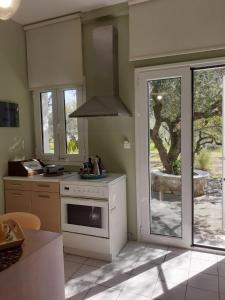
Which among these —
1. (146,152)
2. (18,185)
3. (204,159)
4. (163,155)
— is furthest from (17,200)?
(204,159)

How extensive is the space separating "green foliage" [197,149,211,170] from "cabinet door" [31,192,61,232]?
1844 millimetres

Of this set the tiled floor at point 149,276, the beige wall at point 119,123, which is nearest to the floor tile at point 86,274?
the tiled floor at point 149,276

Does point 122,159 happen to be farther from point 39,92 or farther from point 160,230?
point 39,92

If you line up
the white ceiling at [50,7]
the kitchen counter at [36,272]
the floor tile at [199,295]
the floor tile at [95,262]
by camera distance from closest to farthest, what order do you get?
the kitchen counter at [36,272] → the floor tile at [199,295] → the floor tile at [95,262] → the white ceiling at [50,7]

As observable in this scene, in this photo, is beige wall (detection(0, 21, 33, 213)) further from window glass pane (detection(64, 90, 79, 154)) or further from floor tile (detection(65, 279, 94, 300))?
floor tile (detection(65, 279, 94, 300))

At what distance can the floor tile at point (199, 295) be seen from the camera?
7.35 feet

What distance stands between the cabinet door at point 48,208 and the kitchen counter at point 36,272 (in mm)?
1446

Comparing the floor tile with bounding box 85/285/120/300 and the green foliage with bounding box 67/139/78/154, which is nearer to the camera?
the floor tile with bounding box 85/285/120/300

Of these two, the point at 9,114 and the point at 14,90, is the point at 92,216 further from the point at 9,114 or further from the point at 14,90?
the point at 14,90

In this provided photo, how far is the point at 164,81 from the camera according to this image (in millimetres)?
3152

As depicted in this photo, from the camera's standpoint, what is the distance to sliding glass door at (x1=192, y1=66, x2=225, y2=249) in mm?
3080

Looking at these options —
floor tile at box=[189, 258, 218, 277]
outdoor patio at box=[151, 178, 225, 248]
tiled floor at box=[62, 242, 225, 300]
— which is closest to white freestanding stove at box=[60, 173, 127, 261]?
tiled floor at box=[62, 242, 225, 300]

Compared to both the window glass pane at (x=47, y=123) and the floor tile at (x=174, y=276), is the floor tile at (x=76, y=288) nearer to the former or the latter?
the floor tile at (x=174, y=276)

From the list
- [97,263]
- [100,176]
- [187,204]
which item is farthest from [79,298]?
[187,204]
